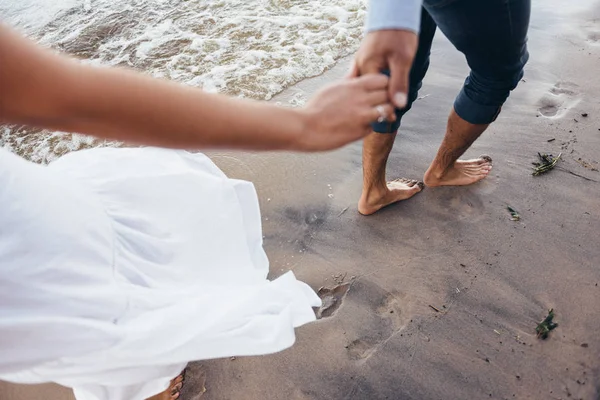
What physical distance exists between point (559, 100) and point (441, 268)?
1.59 metres

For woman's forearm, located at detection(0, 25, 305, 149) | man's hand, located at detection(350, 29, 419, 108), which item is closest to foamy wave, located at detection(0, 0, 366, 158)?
man's hand, located at detection(350, 29, 419, 108)

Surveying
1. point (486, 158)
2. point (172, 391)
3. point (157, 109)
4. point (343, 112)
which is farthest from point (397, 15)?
point (172, 391)

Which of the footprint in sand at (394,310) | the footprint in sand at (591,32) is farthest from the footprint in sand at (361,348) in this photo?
the footprint in sand at (591,32)

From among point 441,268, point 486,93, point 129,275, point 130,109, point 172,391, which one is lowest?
point 172,391

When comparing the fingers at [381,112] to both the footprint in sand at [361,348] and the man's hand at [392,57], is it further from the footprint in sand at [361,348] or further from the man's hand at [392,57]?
the footprint in sand at [361,348]

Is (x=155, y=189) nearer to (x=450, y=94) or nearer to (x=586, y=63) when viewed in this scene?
(x=450, y=94)

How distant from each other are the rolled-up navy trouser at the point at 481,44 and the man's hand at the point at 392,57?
0.47 meters

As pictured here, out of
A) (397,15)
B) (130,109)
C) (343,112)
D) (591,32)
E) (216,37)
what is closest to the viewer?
(130,109)

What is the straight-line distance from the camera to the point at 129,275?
4.12 feet

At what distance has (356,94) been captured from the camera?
1084 mm

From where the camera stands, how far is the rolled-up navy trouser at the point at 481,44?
1.50 meters

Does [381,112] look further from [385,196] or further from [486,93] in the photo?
[385,196]

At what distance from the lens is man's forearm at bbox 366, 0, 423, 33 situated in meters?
1.18

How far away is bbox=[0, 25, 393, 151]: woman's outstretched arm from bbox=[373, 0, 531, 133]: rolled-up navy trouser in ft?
2.23
